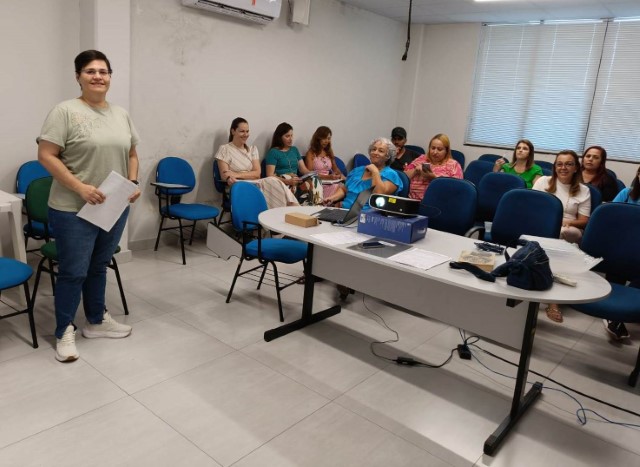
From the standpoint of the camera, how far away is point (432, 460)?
2.07m

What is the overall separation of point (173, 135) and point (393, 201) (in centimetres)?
282

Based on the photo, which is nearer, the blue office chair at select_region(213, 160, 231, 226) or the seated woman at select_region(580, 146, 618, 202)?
the seated woman at select_region(580, 146, 618, 202)

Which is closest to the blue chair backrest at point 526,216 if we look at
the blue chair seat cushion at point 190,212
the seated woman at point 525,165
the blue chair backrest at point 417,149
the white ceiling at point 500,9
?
the seated woman at point 525,165

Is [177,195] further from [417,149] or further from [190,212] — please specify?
[417,149]

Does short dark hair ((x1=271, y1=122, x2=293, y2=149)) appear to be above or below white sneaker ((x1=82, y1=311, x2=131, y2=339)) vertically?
above

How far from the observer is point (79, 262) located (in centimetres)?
253

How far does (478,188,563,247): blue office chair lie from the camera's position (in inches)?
135

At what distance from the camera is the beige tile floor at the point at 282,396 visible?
81.2 inches

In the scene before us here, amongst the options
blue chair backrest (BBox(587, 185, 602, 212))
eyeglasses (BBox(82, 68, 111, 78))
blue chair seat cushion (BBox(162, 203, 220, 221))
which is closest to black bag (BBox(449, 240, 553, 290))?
eyeglasses (BBox(82, 68, 111, 78))

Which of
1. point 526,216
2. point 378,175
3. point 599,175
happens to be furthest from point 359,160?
point 526,216

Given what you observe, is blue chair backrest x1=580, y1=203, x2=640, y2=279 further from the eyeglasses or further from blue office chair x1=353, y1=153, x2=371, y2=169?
blue office chair x1=353, y1=153, x2=371, y2=169

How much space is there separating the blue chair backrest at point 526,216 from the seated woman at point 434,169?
0.93m

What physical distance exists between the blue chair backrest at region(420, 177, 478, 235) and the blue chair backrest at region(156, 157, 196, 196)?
2276 millimetres

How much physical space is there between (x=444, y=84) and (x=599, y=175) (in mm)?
3245
